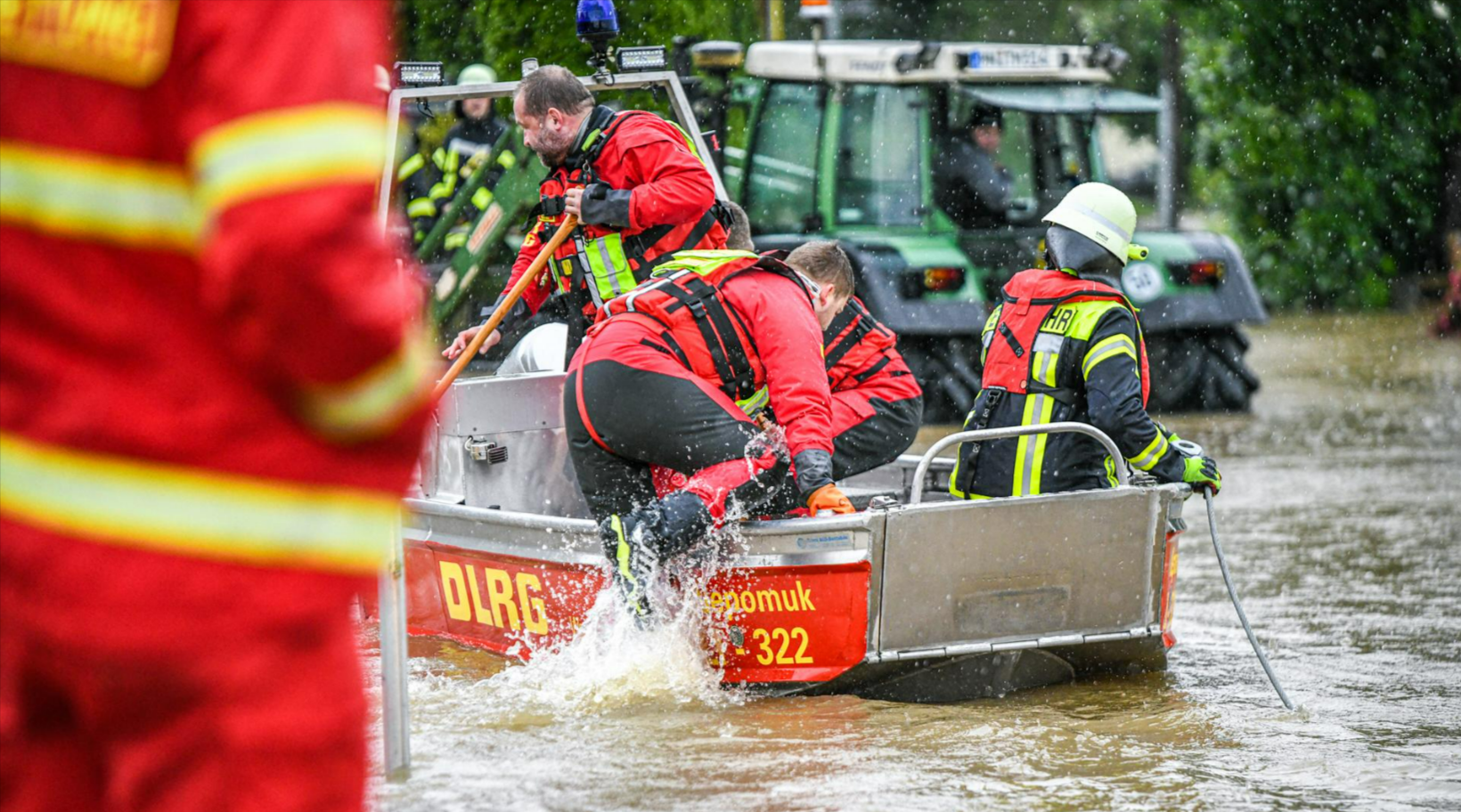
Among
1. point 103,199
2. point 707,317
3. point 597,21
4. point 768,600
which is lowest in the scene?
point 768,600

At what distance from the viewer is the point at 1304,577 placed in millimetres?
7453

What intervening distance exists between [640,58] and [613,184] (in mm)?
571

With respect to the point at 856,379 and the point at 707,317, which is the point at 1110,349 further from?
the point at 707,317

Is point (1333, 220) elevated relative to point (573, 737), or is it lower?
elevated

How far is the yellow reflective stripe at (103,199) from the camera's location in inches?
61.9

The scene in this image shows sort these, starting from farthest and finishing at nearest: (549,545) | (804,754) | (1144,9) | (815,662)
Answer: (1144,9)
(549,545)
(815,662)
(804,754)

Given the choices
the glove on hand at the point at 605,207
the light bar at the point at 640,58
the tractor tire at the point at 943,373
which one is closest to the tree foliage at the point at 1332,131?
the tractor tire at the point at 943,373

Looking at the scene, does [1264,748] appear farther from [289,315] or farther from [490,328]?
[289,315]

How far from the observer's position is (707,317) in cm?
532

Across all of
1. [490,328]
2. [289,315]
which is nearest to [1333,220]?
[490,328]

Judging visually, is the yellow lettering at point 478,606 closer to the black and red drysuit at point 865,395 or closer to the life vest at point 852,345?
the black and red drysuit at point 865,395

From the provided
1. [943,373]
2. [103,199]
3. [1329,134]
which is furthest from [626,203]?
[1329,134]

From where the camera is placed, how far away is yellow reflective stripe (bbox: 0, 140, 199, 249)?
157cm

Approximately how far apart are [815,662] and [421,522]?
5.20ft
